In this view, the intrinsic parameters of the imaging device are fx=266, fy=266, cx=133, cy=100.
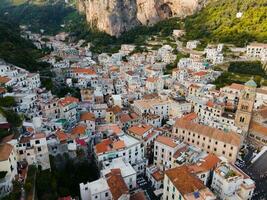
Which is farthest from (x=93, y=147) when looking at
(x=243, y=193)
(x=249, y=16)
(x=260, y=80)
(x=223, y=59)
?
(x=249, y=16)

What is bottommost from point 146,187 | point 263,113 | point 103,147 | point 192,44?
point 146,187

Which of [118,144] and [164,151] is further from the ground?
[118,144]

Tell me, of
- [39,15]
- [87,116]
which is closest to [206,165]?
[87,116]

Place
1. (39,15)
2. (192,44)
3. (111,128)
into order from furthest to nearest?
(39,15)
(192,44)
(111,128)

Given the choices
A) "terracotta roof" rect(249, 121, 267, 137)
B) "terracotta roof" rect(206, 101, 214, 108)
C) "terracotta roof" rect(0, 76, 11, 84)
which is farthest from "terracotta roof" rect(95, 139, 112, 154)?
"terracotta roof" rect(249, 121, 267, 137)

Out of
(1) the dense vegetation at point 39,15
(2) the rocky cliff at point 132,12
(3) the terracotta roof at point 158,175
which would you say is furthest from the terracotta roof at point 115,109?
(1) the dense vegetation at point 39,15

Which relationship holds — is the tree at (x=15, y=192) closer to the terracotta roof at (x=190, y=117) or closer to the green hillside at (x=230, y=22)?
the terracotta roof at (x=190, y=117)

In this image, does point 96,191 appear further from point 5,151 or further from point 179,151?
point 179,151
